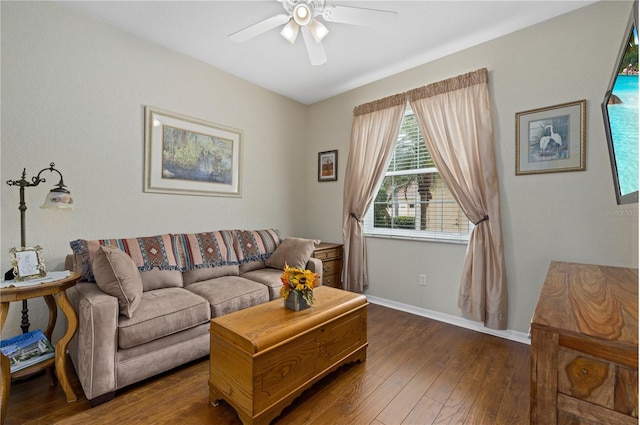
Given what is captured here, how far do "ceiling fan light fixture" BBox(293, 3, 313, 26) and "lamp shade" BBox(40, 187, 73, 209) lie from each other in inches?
80.6

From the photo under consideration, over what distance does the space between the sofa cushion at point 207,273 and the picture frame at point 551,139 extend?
291 centimetres

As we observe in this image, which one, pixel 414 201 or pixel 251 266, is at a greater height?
pixel 414 201

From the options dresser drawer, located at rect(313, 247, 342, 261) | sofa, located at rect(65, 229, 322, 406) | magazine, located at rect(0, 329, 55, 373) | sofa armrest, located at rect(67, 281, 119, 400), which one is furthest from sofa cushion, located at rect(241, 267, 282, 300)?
magazine, located at rect(0, 329, 55, 373)

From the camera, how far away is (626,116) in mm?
1413

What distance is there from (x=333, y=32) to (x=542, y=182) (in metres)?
2.27

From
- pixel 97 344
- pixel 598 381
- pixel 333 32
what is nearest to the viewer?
pixel 598 381

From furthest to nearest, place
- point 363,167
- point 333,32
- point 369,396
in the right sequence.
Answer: point 363,167
point 333,32
point 369,396

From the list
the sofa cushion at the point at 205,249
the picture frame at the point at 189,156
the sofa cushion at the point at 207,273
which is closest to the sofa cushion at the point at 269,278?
the sofa cushion at the point at 207,273

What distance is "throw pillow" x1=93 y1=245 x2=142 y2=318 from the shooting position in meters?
1.75

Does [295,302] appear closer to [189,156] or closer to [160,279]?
[160,279]

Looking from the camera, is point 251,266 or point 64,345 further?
point 251,266

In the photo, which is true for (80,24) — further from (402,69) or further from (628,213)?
(628,213)

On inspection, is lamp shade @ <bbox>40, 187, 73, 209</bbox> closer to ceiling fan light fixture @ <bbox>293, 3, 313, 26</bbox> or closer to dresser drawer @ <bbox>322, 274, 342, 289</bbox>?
ceiling fan light fixture @ <bbox>293, 3, 313, 26</bbox>

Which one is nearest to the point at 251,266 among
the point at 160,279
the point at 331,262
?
the point at 160,279
